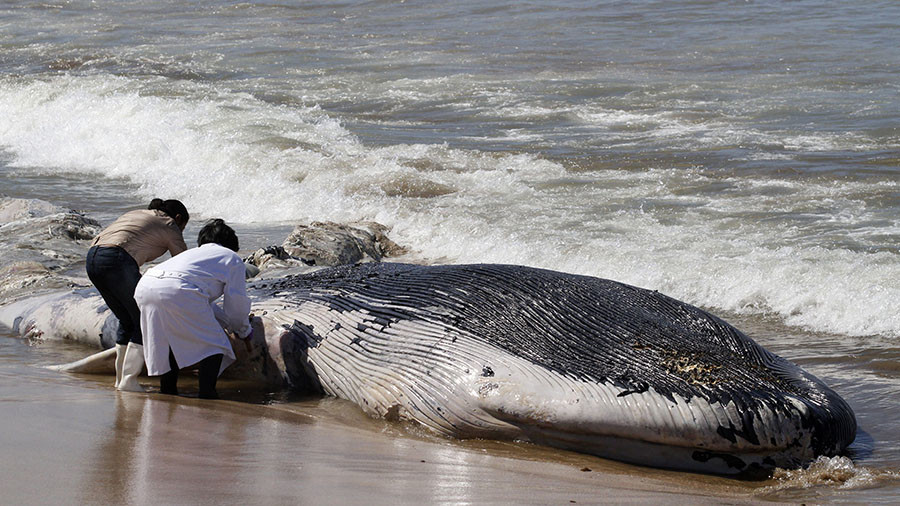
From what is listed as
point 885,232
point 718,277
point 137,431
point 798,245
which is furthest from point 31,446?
point 885,232

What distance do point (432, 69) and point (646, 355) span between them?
18177 millimetres

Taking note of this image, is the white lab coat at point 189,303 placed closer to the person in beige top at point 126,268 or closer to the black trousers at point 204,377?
the black trousers at point 204,377

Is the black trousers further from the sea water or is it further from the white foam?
the white foam

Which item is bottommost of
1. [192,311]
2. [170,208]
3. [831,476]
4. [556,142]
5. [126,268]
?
[831,476]

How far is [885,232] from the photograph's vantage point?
36.1ft

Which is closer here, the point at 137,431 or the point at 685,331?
the point at 137,431

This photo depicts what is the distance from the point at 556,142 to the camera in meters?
16.3

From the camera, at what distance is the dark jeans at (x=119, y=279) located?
6867 mm

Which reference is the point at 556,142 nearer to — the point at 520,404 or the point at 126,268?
the point at 126,268

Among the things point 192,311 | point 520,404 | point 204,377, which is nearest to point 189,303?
point 192,311

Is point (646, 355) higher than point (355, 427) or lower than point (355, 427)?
higher

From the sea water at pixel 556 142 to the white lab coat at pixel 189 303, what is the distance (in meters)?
3.67

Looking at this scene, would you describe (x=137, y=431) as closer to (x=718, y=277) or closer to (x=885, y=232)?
(x=718, y=277)

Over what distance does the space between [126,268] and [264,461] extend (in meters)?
2.69
